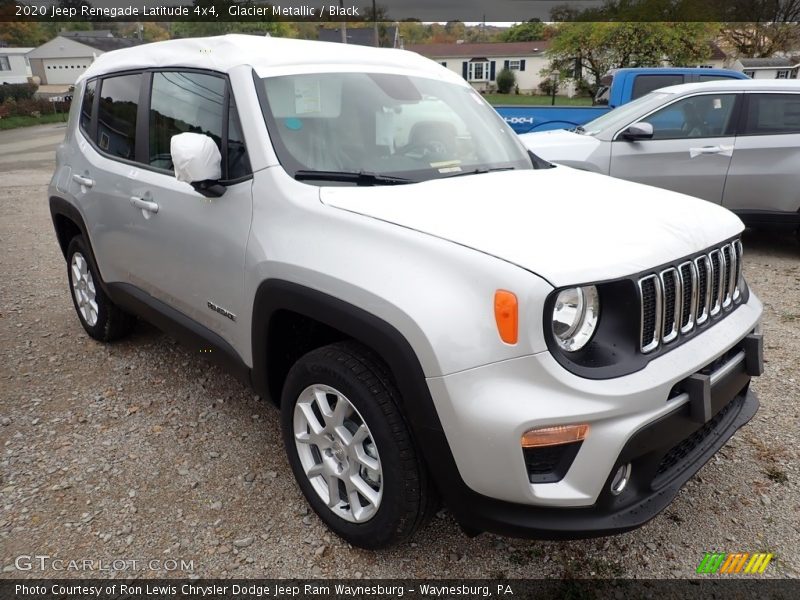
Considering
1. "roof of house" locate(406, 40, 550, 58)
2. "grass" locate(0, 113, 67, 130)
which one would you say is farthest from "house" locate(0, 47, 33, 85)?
"roof of house" locate(406, 40, 550, 58)

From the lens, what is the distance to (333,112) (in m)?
2.70

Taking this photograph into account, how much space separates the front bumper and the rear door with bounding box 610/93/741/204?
4.71 meters

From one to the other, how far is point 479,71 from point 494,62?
2.06 meters

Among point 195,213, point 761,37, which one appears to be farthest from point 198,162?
point 761,37

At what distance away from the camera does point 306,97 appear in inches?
106

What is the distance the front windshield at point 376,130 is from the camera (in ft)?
8.36

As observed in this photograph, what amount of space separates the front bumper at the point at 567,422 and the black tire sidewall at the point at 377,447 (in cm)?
20

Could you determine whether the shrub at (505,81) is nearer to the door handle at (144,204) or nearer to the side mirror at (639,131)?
the side mirror at (639,131)

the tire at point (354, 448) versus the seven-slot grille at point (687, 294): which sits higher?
the seven-slot grille at point (687, 294)

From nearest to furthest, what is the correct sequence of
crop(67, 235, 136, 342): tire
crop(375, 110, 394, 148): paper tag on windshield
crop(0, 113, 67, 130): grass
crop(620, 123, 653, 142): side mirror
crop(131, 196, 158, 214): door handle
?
crop(375, 110, 394, 148): paper tag on windshield
crop(131, 196, 158, 214): door handle
crop(67, 235, 136, 342): tire
crop(620, 123, 653, 142): side mirror
crop(0, 113, 67, 130): grass

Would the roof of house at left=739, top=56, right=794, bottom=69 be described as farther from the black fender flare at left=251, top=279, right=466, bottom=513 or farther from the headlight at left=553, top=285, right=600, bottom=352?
the black fender flare at left=251, top=279, right=466, bottom=513

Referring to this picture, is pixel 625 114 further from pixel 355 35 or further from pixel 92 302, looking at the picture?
pixel 355 35

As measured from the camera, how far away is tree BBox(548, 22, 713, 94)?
104ft

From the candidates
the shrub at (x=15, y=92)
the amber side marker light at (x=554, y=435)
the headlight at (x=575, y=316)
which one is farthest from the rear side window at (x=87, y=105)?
the shrub at (x=15, y=92)
